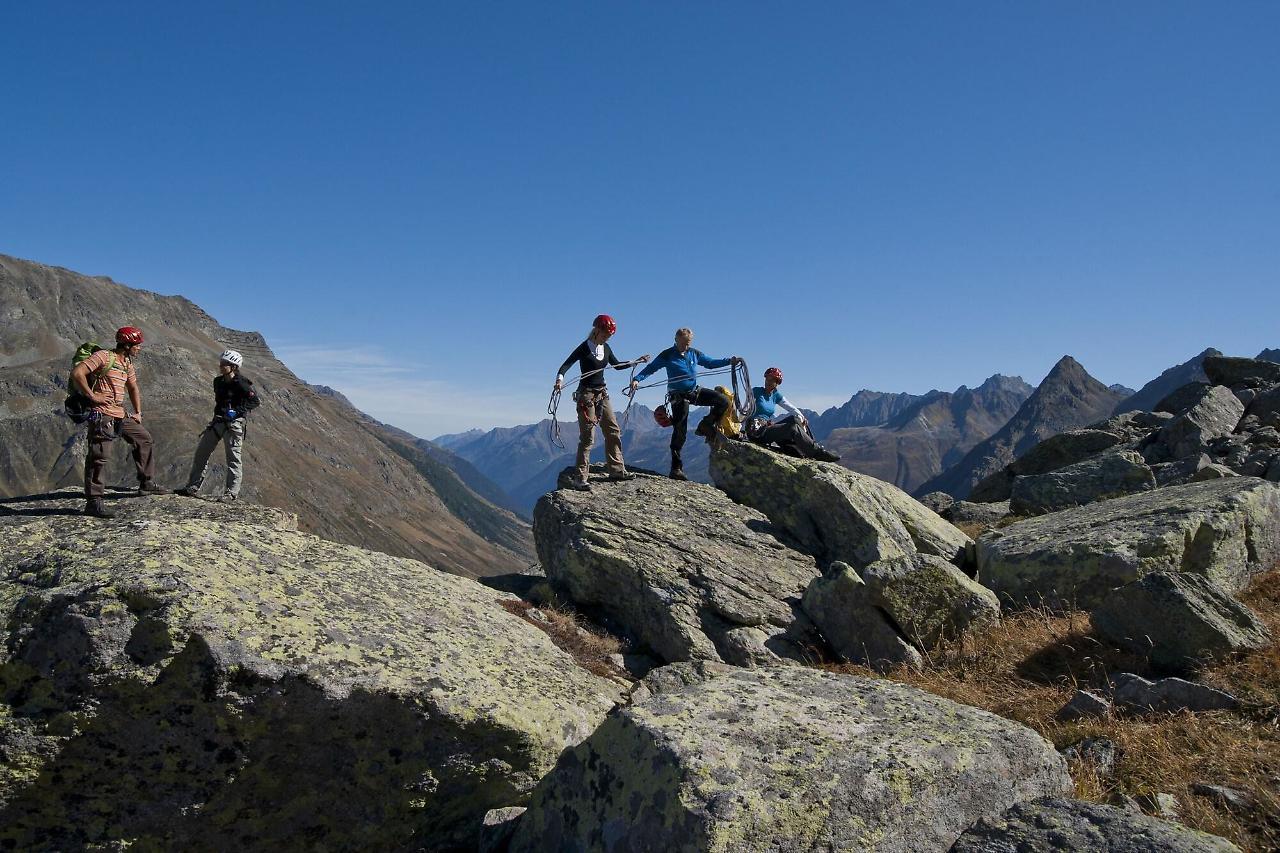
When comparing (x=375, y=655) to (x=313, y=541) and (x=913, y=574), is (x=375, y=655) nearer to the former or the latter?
(x=313, y=541)

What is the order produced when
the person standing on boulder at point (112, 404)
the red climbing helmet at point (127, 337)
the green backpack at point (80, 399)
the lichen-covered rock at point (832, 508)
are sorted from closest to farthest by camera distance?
1. the person standing on boulder at point (112, 404)
2. the green backpack at point (80, 399)
3. the red climbing helmet at point (127, 337)
4. the lichen-covered rock at point (832, 508)

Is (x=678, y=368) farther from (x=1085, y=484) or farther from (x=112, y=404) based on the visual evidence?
(x=1085, y=484)

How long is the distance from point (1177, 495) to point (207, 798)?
1702 cm

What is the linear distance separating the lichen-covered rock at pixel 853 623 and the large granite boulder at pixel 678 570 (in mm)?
679

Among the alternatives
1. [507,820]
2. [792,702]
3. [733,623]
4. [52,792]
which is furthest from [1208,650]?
[52,792]

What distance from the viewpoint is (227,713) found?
632 centimetres

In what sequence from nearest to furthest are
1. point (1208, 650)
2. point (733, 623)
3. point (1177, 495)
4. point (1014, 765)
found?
1. point (1014, 765)
2. point (1208, 650)
3. point (733, 623)
4. point (1177, 495)

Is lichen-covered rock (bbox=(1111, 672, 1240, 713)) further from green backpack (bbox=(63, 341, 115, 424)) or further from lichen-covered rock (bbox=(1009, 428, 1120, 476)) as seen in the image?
lichen-covered rock (bbox=(1009, 428, 1120, 476))

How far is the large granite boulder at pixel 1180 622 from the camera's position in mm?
8359

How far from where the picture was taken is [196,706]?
629 cm

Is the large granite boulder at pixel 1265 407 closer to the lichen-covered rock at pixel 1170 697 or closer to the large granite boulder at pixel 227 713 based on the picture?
the lichen-covered rock at pixel 1170 697

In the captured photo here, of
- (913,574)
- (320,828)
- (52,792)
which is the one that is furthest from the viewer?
(913,574)

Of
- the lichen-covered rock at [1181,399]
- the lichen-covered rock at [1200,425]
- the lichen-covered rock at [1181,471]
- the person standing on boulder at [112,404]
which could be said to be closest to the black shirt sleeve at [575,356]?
the person standing on boulder at [112,404]

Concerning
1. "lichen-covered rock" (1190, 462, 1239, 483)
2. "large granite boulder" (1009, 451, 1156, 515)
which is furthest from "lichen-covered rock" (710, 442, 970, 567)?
"large granite boulder" (1009, 451, 1156, 515)
